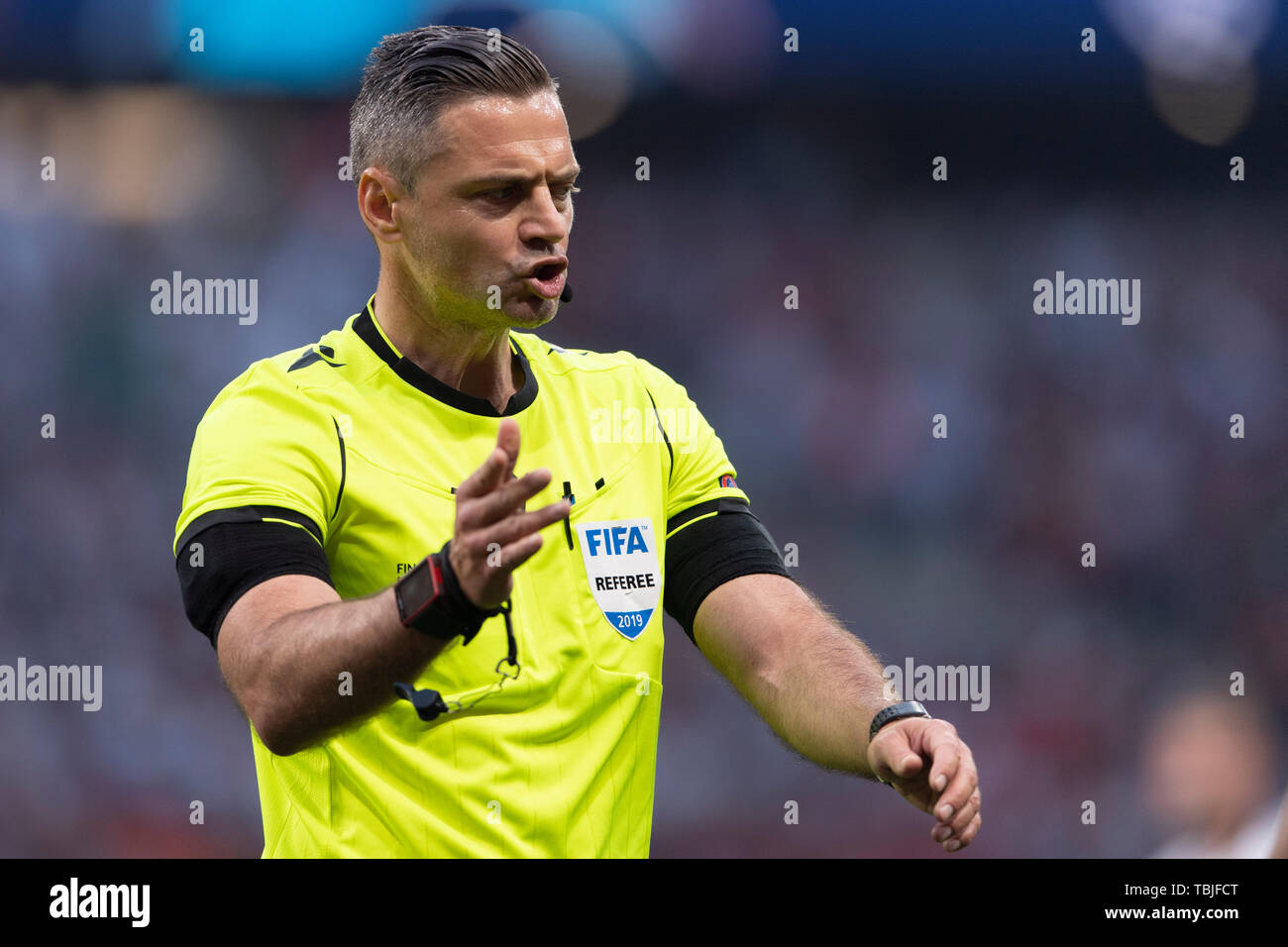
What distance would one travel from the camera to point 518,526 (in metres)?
1.78

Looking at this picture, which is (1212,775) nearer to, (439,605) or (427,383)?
(427,383)

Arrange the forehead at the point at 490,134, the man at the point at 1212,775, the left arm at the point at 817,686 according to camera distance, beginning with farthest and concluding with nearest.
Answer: the man at the point at 1212,775, the forehead at the point at 490,134, the left arm at the point at 817,686

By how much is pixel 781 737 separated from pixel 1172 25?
15.5 feet

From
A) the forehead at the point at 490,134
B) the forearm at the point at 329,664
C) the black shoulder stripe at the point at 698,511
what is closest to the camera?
the forearm at the point at 329,664

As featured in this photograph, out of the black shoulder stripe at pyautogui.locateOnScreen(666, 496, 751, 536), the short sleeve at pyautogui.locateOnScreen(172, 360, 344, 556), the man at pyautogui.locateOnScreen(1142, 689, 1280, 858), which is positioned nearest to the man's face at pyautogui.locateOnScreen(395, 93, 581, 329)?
the short sleeve at pyautogui.locateOnScreen(172, 360, 344, 556)

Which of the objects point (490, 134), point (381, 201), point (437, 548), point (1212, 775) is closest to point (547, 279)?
point (490, 134)

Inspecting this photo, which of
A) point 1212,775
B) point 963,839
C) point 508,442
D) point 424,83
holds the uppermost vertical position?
point 424,83

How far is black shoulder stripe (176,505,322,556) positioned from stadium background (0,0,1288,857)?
3523mm

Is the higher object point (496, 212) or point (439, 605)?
point (496, 212)

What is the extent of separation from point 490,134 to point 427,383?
46 centimetres

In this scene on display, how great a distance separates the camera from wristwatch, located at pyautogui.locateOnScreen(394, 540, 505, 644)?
183 cm

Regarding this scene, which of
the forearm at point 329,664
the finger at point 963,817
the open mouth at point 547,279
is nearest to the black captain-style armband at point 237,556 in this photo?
the forearm at point 329,664

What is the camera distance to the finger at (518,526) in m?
1.78

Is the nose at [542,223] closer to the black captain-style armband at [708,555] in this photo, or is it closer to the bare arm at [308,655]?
the black captain-style armband at [708,555]
